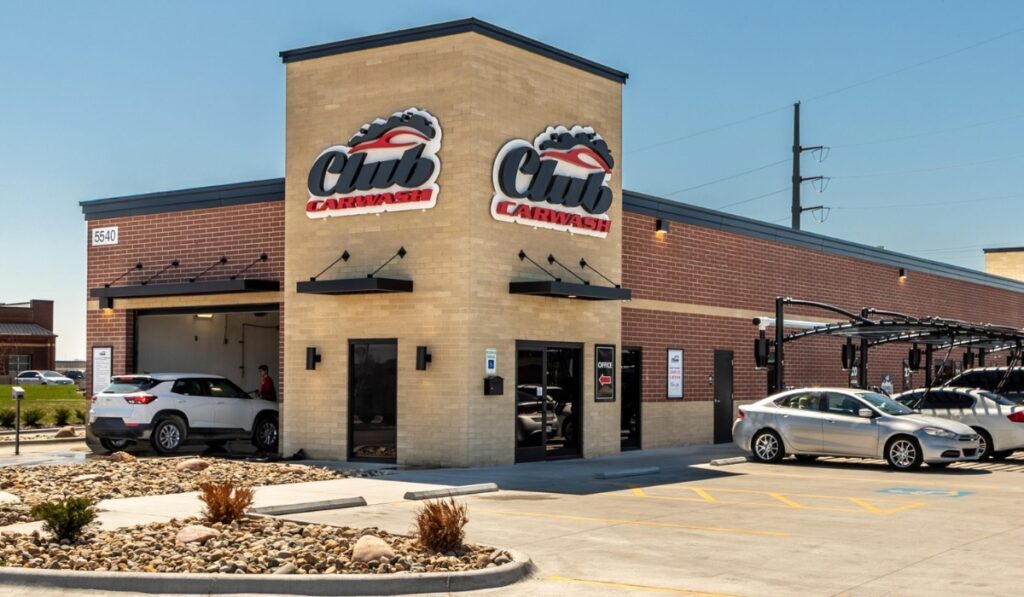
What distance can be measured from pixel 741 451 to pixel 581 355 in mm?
4781

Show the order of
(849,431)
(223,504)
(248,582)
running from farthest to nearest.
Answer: (849,431), (223,504), (248,582)

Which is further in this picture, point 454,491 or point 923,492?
point 923,492

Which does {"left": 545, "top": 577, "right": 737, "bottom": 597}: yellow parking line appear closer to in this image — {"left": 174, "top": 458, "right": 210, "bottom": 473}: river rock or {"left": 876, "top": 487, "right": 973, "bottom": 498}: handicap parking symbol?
{"left": 876, "top": 487, "right": 973, "bottom": 498}: handicap parking symbol

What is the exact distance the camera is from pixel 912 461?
22.0 metres

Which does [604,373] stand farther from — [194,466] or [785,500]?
[194,466]

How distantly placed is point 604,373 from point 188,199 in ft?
33.3

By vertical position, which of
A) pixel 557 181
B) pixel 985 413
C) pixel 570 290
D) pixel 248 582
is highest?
pixel 557 181

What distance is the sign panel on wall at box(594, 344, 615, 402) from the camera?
24891mm

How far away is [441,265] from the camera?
2189 cm

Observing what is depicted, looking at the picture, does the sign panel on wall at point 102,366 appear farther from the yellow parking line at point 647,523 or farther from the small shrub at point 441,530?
the small shrub at point 441,530

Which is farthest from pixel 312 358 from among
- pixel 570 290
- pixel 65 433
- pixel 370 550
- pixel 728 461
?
pixel 370 550

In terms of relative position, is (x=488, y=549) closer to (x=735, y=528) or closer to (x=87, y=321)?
(x=735, y=528)

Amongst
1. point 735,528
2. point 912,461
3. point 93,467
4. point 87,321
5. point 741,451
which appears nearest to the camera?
point 735,528

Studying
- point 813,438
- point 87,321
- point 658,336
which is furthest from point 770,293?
point 87,321
